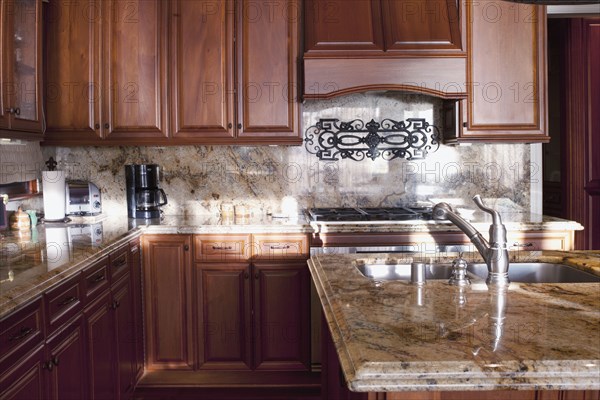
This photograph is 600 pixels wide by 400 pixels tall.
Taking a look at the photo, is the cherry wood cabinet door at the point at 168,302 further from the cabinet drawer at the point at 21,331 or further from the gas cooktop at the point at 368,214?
the cabinet drawer at the point at 21,331

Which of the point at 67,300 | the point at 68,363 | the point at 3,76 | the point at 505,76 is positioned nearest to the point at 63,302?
the point at 67,300

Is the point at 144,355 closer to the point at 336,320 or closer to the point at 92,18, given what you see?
the point at 92,18

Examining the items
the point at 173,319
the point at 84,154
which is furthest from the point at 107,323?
the point at 84,154

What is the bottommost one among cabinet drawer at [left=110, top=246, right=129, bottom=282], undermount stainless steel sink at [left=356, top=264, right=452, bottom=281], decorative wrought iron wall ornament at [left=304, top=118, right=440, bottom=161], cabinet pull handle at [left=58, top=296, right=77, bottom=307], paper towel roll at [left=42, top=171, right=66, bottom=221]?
cabinet pull handle at [left=58, top=296, right=77, bottom=307]

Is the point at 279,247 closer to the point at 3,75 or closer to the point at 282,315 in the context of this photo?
the point at 282,315

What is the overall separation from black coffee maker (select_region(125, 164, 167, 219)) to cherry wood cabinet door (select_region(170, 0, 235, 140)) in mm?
300

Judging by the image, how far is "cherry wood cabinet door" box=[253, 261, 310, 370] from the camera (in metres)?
3.33

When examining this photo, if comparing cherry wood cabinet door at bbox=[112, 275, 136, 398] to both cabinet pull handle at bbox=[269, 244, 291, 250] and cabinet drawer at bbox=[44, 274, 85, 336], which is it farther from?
cabinet pull handle at bbox=[269, 244, 291, 250]

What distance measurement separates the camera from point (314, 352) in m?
3.37

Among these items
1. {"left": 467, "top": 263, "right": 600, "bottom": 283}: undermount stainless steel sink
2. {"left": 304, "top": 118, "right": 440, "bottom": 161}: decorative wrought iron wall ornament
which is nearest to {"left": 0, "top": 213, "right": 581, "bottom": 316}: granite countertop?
{"left": 304, "top": 118, "right": 440, "bottom": 161}: decorative wrought iron wall ornament

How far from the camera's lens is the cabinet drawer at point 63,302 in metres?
1.93

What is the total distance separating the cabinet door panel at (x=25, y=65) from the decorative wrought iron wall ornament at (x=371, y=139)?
5.36ft

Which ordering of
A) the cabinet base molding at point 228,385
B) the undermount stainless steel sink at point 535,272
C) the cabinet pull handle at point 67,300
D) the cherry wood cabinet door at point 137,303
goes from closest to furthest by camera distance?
the undermount stainless steel sink at point 535,272 < the cabinet pull handle at point 67,300 < the cherry wood cabinet door at point 137,303 < the cabinet base molding at point 228,385

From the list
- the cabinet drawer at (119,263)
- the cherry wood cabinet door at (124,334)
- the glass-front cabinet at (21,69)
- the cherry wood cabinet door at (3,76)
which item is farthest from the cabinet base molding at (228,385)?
the cherry wood cabinet door at (3,76)
